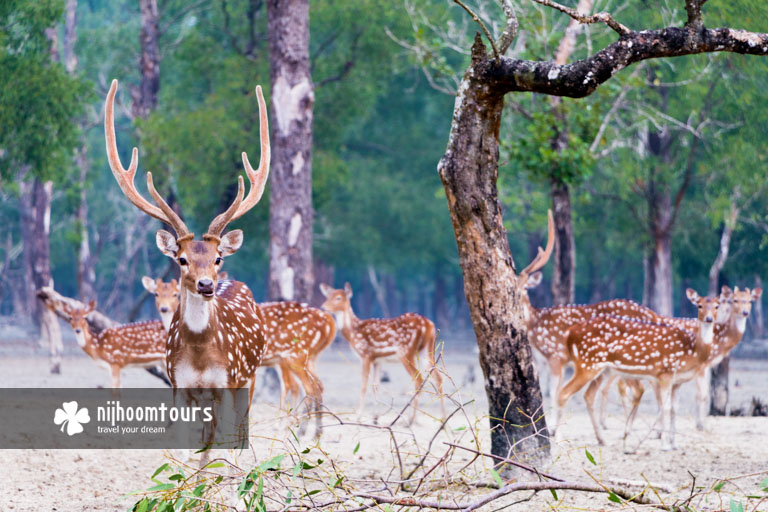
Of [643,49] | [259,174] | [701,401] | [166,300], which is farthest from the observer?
[166,300]

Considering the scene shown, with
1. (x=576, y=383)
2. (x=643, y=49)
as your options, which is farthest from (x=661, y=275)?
(x=643, y=49)

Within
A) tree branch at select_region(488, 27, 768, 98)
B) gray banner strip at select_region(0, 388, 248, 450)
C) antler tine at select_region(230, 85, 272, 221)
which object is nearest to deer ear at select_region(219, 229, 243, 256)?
antler tine at select_region(230, 85, 272, 221)

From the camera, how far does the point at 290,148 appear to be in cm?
1382

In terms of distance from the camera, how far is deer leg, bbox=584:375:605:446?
9.70 metres

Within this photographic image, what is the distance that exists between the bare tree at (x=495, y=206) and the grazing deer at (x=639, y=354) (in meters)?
2.58

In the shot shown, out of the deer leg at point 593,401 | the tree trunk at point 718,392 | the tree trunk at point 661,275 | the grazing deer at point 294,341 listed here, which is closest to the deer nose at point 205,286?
the grazing deer at point 294,341

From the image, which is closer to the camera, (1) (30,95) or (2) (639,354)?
(2) (639,354)

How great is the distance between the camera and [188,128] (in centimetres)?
2155

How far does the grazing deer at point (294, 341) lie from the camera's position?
10.0m

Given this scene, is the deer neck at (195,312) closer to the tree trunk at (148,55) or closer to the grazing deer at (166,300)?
the grazing deer at (166,300)

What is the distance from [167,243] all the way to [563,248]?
934 cm

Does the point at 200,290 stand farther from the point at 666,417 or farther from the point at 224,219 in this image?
the point at 666,417

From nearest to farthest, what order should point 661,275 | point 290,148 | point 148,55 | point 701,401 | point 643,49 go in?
point 643,49
point 701,401
point 290,148
point 661,275
point 148,55

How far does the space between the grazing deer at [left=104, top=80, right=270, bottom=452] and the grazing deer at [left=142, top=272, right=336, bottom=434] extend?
274cm
